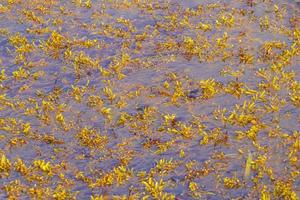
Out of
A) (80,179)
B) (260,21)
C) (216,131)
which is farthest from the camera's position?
(260,21)

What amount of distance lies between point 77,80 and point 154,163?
147 inches

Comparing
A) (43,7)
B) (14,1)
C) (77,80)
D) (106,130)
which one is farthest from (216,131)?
(14,1)

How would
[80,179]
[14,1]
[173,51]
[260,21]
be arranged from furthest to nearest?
[14,1], [260,21], [173,51], [80,179]

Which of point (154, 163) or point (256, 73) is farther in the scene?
point (256, 73)

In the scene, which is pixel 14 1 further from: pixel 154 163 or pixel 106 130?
pixel 154 163

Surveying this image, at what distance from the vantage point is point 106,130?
32.9 feet

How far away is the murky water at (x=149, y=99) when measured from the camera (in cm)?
880

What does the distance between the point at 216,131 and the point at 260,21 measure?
5925mm

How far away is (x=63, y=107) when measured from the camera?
1073 centimetres

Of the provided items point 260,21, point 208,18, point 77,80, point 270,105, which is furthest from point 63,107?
point 260,21

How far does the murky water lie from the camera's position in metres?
8.80

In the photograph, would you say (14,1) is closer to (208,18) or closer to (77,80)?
(77,80)

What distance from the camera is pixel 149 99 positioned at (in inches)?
432

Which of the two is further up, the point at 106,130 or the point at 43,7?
the point at 43,7
